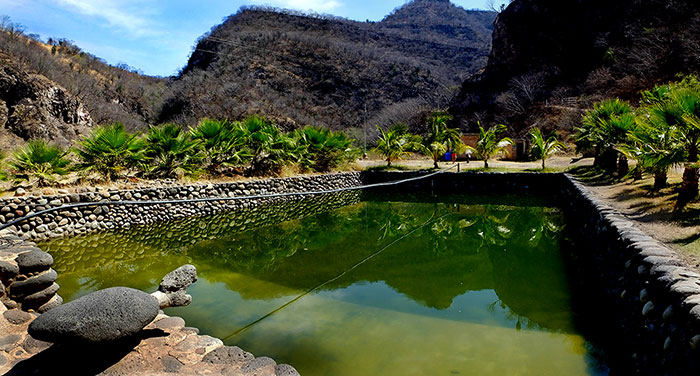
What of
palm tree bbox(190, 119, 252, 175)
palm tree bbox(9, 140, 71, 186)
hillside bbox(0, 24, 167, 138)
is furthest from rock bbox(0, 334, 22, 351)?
hillside bbox(0, 24, 167, 138)

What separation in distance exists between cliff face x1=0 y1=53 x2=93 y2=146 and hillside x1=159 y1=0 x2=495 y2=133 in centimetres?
1277

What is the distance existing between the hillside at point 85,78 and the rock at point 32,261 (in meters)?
19.7

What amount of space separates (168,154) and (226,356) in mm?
9484

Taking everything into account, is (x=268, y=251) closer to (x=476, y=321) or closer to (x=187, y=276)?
(x=187, y=276)

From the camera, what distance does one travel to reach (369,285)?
5965 millimetres

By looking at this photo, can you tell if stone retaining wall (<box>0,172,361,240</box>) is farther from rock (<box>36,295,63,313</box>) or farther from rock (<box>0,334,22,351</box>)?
rock (<box>0,334,22,351</box>)

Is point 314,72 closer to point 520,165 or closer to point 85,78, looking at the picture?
point 85,78

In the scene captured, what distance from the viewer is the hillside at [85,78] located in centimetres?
2217

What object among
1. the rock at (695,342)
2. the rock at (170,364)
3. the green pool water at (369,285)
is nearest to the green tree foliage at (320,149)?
the green pool water at (369,285)

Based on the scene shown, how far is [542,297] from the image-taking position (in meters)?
5.29

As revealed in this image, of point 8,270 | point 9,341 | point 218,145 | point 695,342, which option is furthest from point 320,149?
point 695,342

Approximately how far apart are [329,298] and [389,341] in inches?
55.7

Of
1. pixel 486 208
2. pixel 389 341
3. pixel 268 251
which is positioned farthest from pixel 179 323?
pixel 486 208

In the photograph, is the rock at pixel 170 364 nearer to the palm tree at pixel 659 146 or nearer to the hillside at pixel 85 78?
the palm tree at pixel 659 146
